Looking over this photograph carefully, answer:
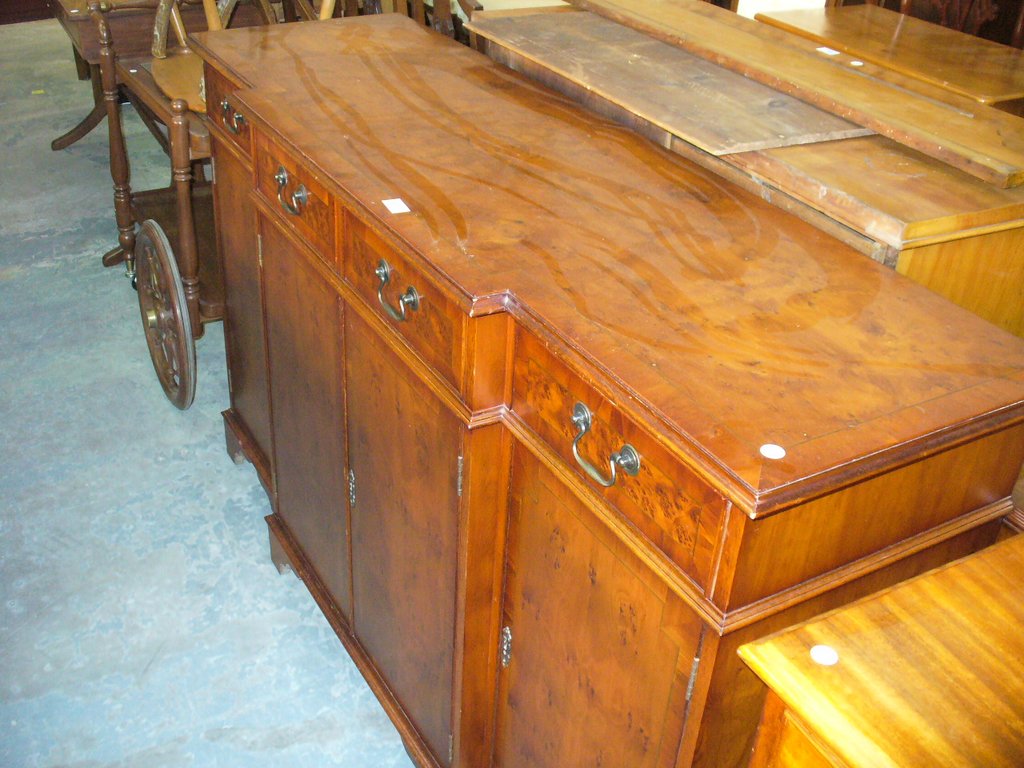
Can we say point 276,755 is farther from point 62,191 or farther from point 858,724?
point 62,191

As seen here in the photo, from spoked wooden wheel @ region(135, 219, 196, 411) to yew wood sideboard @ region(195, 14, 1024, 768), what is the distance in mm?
675

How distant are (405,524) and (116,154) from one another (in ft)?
7.86

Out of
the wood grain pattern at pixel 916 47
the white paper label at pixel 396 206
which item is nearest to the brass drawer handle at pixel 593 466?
the white paper label at pixel 396 206

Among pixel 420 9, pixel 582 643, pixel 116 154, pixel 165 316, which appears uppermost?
pixel 420 9

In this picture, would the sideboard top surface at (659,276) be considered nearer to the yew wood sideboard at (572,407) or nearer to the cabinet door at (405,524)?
the yew wood sideboard at (572,407)

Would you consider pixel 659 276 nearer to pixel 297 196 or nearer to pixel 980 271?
pixel 980 271

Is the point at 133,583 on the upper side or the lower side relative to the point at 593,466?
lower

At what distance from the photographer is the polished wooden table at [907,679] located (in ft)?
3.12

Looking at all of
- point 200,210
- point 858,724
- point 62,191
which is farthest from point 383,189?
point 62,191

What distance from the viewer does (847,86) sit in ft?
6.62

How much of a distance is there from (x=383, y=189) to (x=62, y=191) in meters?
3.39

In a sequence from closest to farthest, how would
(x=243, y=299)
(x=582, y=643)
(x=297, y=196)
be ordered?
(x=582, y=643), (x=297, y=196), (x=243, y=299)

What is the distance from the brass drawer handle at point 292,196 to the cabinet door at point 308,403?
83mm

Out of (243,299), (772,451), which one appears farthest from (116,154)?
(772,451)
